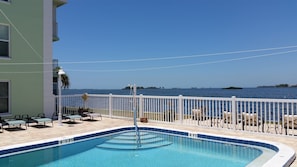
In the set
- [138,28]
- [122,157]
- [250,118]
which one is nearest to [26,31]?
[122,157]

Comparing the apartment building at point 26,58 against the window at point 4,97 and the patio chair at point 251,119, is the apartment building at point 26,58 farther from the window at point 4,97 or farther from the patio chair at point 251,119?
the patio chair at point 251,119

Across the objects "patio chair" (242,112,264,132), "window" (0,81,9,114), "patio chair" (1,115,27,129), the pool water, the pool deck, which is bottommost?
the pool water

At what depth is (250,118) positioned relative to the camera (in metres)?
8.62

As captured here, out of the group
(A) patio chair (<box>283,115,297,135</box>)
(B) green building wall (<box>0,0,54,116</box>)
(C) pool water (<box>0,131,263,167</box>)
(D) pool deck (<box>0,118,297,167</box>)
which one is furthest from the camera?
(B) green building wall (<box>0,0,54,116</box>)

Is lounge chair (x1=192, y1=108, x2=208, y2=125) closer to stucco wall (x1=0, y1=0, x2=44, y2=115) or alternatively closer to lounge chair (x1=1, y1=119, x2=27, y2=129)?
lounge chair (x1=1, y1=119, x2=27, y2=129)

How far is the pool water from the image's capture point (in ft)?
20.0

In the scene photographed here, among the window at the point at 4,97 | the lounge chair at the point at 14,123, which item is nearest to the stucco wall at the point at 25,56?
the window at the point at 4,97

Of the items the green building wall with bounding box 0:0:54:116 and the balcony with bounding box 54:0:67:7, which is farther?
the balcony with bounding box 54:0:67:7

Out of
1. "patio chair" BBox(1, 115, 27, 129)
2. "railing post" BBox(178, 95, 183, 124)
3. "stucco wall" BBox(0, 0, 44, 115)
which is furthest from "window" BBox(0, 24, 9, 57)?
"railing post" BBox(178, 95, 183, 124)

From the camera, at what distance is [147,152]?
7.16 meters

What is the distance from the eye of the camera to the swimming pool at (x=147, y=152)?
6125mm

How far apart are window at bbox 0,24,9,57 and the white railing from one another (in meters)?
3.77

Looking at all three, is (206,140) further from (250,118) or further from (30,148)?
(30,148)

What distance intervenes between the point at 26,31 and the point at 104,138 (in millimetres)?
6710
